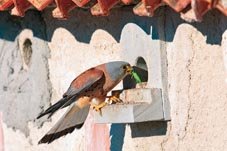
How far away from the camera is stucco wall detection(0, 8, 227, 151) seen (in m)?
5.54

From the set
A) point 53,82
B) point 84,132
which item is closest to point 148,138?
point 84,132

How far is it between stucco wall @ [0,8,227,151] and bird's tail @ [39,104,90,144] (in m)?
0.20

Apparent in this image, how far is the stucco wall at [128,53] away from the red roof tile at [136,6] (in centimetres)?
30

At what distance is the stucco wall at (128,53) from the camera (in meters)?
5.54

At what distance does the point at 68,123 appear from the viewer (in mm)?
6547

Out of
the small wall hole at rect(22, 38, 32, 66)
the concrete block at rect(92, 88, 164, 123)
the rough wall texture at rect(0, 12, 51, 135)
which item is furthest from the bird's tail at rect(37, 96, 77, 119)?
the small wall hole at rect(22, 38, 32, 66)

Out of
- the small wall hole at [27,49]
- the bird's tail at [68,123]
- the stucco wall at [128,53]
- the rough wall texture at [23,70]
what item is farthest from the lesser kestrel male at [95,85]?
the small wall hole at [27,49]

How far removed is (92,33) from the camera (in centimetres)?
669

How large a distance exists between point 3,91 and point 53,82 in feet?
2.00

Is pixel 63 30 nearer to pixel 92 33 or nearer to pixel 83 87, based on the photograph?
pixel 92 33

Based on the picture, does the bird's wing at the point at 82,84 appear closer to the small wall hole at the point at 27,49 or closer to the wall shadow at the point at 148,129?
the wall shadow at the point at 148,129

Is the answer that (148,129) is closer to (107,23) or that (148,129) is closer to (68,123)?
(68,123)

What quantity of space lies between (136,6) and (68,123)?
1228 millimetres

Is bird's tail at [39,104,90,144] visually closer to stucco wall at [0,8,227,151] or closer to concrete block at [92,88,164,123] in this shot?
stucco wall at [0,8,227,151]
